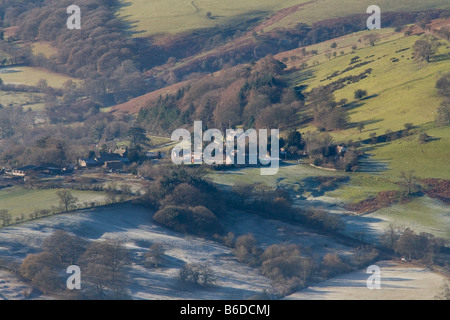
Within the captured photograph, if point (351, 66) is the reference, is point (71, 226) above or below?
below

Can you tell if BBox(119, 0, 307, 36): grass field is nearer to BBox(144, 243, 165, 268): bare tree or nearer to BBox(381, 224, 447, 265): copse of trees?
BBox(381, 224, 447, 265): copse of trees

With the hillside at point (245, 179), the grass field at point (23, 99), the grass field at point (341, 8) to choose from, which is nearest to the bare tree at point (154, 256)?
the hillside at point (245, 179)

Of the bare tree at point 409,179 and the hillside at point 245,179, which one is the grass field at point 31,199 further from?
the bare tree at point 409,179

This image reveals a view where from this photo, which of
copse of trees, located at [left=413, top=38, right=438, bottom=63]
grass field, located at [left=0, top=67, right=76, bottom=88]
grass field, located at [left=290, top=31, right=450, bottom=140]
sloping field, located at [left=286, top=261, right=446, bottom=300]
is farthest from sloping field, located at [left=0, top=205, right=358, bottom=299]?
grass field, located at [left=0, top=67, right=76, bottom=88]

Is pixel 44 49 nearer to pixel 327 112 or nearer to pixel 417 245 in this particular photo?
pixel 327 112

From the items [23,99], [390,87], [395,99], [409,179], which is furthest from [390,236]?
[23,99]

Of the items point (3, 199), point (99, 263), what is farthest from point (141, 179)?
point (99, 263)
